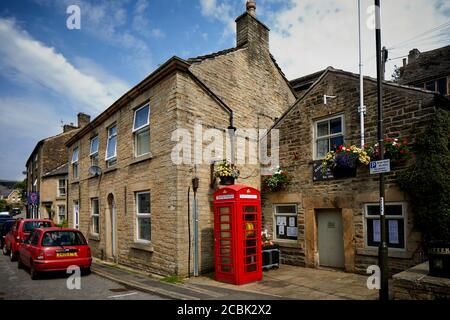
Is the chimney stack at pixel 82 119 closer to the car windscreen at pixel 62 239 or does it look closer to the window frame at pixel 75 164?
the window frame at pixel 75 164

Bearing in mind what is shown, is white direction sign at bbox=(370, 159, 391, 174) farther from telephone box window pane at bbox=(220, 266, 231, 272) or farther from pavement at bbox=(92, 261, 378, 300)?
telephone box window pane at bbox=(220, 266, 231, 272)

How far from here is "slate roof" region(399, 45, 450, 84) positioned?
19.5 meters

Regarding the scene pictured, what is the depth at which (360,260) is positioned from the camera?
30.4 feet

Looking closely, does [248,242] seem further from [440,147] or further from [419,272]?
[440,147]

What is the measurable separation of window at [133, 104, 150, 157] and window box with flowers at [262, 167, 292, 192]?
456cm

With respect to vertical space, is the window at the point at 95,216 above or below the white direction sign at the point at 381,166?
below

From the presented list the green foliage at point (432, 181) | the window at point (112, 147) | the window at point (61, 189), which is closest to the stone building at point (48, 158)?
the window at point (61, 189)

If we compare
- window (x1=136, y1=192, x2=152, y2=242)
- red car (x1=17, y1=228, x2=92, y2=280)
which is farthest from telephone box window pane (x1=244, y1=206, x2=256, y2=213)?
red car (x1=17, y1=228, x2=92, y2=280)

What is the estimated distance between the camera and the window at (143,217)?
1109 cm

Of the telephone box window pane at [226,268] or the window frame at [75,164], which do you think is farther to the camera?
the window frame at [75,164]

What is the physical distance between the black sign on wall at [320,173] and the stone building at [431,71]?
41.8 ft

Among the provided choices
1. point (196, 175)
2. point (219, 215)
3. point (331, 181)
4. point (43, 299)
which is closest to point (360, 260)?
point (331, 181)

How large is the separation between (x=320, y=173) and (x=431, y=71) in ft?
49.0
